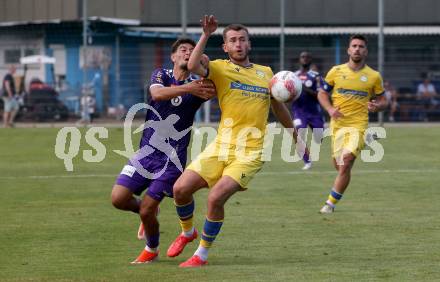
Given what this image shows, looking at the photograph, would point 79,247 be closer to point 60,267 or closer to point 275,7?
point 60,267

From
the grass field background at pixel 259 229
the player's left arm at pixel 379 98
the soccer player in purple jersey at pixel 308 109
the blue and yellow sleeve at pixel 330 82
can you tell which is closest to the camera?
the grass field background at pixel 259 229

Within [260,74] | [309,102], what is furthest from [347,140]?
[309,102]

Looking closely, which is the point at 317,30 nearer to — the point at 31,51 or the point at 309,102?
the point at 31,51

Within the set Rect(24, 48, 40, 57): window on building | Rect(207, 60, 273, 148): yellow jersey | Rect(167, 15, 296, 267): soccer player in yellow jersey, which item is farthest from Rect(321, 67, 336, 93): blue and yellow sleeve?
Rect(24, 48, 40, 57): window on building

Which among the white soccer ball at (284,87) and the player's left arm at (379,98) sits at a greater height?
the white soccer ball at (284,87)

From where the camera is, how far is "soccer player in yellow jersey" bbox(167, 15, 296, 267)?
10.2 m

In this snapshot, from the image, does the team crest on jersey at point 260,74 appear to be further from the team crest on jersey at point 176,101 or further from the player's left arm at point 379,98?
the player's left arm at point 379,98

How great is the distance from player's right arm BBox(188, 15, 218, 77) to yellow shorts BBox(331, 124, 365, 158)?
4.89m

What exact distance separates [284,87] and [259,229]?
2.86 m

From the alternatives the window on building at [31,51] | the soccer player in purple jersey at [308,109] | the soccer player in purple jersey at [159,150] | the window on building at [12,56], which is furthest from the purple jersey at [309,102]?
the window on building at [31,51]

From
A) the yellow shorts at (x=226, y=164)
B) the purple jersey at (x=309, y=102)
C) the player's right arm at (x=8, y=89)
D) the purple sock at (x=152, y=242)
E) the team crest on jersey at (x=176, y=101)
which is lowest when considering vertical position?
the player's right arm at (x=8, y=89)

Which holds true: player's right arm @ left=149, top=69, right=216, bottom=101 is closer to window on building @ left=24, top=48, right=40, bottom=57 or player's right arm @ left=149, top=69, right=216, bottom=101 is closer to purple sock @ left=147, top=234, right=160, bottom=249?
purple sock @ left=147, top=234, right=160, bottom=249

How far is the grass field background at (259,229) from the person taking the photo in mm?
9828

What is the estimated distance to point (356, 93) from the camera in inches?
599
